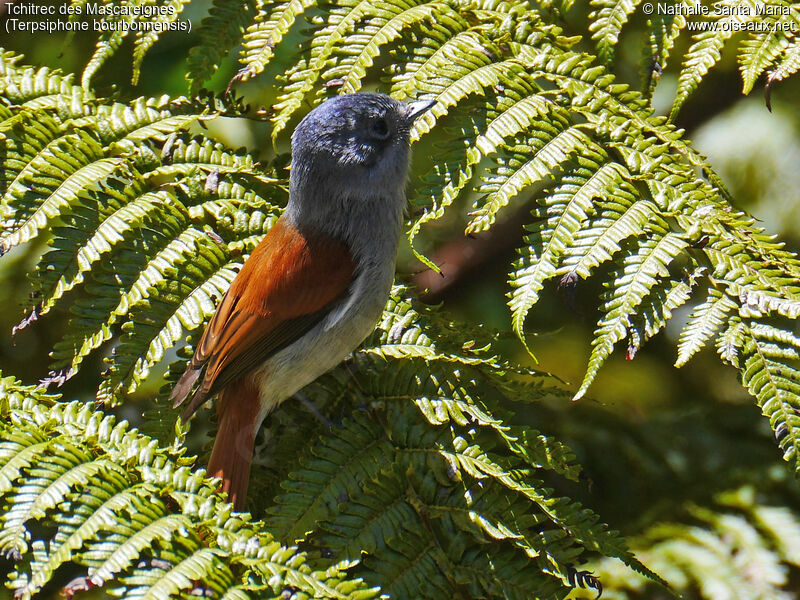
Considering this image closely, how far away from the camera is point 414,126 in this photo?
99.3 inches

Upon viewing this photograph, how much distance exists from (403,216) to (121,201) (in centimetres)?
94

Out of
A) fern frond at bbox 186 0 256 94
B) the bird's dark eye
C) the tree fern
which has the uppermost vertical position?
fern frond at bbox 186 0 256 94

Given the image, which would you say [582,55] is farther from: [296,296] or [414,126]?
[296,296]

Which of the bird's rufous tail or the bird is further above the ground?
the bird

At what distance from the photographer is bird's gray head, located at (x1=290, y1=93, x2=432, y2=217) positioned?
2611 millimetres

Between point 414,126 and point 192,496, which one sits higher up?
point 414,126

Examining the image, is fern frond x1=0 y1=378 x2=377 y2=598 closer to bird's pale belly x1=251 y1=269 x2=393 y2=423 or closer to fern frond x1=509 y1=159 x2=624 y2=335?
bird's pale belly x1=251 y1=269 x2=393 y2=423

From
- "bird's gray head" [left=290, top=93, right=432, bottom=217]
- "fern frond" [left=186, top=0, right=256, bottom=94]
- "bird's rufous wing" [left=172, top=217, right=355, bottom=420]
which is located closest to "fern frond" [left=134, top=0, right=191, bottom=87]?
"fern frond" [left=186, top=0, right=256, bottom=94]

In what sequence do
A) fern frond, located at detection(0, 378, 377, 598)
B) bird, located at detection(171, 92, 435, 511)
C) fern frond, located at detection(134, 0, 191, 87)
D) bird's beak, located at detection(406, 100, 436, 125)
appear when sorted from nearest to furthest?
fern frond, located at detection(0, 378, 377, 598)
bird, located at detection(171, 92, 435, 511)
bird's beak, located at detection(406, 100, 436, 125)
fern frond, located at detection(134, 0, 191, 87)

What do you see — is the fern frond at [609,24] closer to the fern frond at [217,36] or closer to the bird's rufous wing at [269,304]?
the bird's rufous wing at [269,304]

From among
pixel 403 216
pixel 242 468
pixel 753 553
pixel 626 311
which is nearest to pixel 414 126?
pixel 403 216

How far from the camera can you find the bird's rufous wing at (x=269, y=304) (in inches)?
93.4

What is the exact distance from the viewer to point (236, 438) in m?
2.29

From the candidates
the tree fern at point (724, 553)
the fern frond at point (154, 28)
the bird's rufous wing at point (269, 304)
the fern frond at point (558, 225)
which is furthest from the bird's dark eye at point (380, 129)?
the tree fern at point (724, 553)
